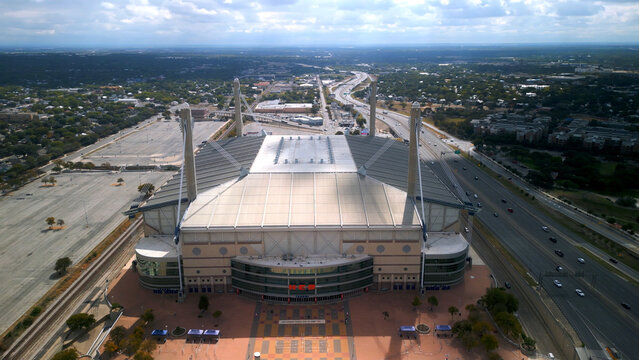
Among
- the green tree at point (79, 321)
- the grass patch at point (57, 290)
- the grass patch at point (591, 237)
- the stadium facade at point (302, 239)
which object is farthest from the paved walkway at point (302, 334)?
the grass patch at point (591, 237)

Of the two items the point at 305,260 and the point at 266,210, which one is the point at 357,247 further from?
the point at 266,210

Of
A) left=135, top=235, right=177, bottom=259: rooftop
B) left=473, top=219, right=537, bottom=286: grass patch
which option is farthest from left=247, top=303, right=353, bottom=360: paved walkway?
left=473, top=219, right=537, bottom=286: grass patch

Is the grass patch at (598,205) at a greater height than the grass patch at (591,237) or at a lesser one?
greater

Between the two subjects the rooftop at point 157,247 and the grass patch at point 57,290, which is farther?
the rooftop at point 157,247

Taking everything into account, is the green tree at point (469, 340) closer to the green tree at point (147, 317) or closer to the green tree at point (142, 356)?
the green tree at point (142, 356)

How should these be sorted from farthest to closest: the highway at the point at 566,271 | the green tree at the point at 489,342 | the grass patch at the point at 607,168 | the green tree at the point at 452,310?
the grass patch at the point at 607,168 → the green tree at the point at 452,310 → the highway at the point at 566,271 → the green tree at the point at 489,342

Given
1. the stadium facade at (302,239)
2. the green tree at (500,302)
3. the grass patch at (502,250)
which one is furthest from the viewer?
the grass patch at (502,250)

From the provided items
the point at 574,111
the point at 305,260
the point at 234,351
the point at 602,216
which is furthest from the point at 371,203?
the point at 574,111

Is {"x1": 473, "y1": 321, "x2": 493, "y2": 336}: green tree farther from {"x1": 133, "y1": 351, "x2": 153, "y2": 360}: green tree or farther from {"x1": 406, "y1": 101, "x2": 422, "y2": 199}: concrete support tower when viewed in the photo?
{"x1": 133, "y1": 351, "x2": 153, "y2": 360}: green tree
